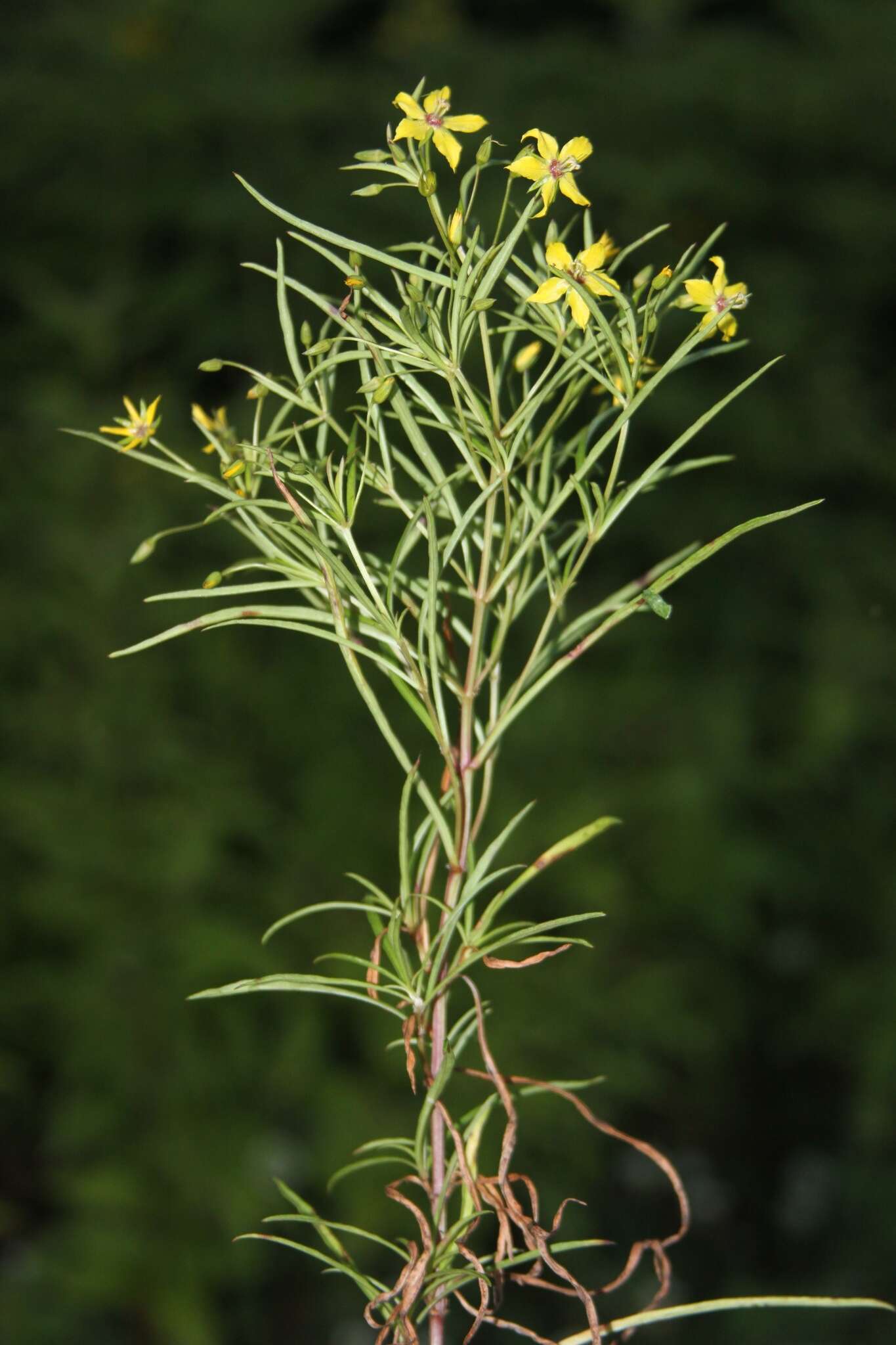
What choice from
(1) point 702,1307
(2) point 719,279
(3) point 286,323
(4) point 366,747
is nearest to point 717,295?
(2) point 719,279

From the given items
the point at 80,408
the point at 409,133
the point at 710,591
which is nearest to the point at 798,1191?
the point at 710,591

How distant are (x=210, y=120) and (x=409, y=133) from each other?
204cm

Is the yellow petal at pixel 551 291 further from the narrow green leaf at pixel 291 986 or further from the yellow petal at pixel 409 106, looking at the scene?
the narrow green leaf at pixel 291 986

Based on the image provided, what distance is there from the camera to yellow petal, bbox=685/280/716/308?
0.83 ft

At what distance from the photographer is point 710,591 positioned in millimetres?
1886

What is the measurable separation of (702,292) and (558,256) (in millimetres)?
37

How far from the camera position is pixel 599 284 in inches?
9.7

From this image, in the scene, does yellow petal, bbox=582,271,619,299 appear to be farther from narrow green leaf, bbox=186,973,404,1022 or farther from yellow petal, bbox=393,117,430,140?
narrow green leaf, bbox=186,973,404,1022

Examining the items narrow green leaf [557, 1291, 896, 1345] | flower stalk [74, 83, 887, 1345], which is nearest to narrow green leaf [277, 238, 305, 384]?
flower stalk [74, 83, 887, 1345]

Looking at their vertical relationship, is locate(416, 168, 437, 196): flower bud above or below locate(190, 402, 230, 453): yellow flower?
above

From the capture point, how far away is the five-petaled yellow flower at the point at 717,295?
253mm

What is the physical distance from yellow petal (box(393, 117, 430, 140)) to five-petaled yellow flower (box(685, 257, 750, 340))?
6cm

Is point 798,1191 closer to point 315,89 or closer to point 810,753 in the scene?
point 810,753

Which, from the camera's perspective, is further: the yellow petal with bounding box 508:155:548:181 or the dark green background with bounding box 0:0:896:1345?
the dark green background with bounding box 0:0:896:1345
